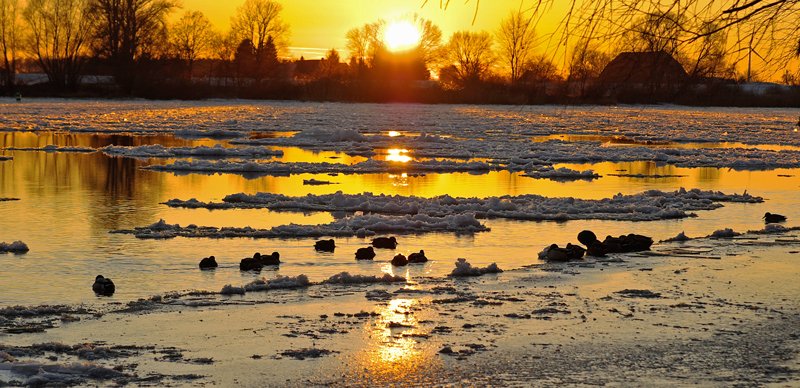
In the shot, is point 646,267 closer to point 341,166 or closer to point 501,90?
point 341,166

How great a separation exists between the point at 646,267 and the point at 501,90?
216 ft

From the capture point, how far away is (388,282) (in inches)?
287

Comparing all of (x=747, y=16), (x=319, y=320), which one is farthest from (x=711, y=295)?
(x=319, y=320)

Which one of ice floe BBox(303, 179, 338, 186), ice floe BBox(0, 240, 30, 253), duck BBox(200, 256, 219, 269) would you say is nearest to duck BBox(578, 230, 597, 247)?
duck BBox(200, 256, 219, 269)

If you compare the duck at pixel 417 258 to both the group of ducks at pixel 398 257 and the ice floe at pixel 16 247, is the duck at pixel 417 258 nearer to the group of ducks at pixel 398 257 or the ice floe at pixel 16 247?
the group of ducks at pixel 398 257

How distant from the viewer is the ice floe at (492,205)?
464 inches

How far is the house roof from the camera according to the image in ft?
19.5

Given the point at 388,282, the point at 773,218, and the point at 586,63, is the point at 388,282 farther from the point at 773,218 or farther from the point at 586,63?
the point at 773,218

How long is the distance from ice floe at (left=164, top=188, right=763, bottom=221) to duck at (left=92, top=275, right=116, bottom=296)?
214 inches

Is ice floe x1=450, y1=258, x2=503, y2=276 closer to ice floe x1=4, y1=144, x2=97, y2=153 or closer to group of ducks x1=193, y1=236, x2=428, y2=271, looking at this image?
group of ducks x1=193, y1=236, x2=428, y2=271

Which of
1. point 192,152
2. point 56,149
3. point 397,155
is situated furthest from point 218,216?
point 56,149

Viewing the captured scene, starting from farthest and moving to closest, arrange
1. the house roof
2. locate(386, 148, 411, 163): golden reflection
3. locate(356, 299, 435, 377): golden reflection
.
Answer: locate(386, 148, 411, 163): golden reflection
the house roof
locate(356, 299, 435, 377): golden reflection

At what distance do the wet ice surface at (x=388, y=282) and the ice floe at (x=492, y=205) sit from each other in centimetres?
6

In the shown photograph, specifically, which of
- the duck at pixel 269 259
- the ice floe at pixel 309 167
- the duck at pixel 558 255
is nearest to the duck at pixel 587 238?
the duck at pixel 558 255
